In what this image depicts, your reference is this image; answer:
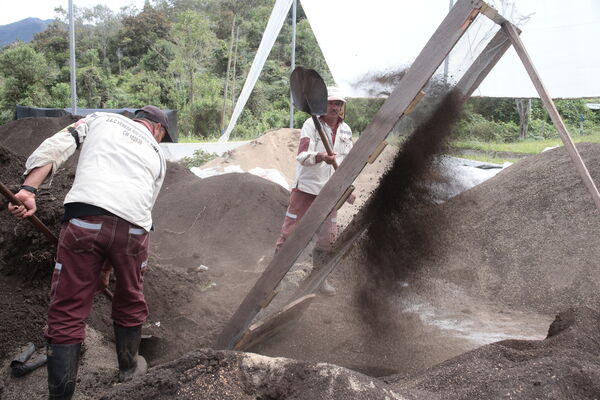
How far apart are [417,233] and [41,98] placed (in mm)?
13262

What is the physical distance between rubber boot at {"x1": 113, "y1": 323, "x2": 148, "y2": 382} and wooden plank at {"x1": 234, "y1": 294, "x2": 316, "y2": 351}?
1.72 ft

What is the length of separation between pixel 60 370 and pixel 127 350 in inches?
16.0

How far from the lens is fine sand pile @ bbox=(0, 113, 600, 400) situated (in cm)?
176

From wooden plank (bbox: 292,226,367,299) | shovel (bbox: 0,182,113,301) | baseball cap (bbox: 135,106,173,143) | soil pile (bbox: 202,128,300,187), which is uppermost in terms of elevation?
baseball cap (bbox: 135,106,173,143)

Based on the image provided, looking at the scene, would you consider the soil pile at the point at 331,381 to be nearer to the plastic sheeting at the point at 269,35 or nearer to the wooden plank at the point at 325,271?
the wooden plank at the point at 325,271

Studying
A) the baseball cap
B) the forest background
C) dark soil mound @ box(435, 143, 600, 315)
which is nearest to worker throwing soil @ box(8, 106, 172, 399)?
the baseball cap

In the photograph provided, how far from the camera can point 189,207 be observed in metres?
6.61

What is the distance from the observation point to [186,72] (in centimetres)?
1750

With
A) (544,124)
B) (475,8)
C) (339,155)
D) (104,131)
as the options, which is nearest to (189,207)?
(339,155)

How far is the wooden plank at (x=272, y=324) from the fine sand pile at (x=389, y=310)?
124mm

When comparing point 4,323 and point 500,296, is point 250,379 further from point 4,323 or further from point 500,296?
point 500,296

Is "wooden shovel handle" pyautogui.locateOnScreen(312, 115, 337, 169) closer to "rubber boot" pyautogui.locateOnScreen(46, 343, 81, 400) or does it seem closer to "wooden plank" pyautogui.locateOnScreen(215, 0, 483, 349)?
"wooden plank" pyautogui.locateOnScreen(215, 0, 483, 349)

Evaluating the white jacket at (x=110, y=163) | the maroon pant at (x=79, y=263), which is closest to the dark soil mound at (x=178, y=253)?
the maroon pant at (x=79, y=263)

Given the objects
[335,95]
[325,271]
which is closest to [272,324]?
[325,271]
